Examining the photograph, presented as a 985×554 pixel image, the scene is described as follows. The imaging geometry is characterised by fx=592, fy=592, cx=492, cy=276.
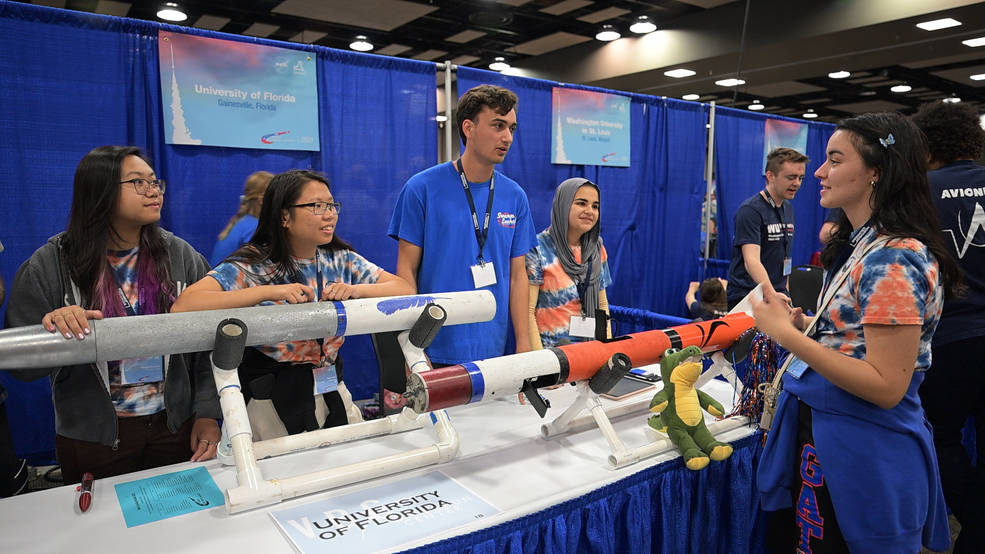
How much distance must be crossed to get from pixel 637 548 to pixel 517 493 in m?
0.35

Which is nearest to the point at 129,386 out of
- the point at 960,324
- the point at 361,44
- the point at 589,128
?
the point at 960,324

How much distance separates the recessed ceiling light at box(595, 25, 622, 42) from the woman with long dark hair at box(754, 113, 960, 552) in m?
4.72

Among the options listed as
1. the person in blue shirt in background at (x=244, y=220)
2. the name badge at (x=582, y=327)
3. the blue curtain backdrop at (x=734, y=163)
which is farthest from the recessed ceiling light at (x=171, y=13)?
the blue curtain backdrop at (x=734, y=163)

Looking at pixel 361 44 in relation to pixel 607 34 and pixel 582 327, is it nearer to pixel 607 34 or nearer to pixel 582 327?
pixel 607 34

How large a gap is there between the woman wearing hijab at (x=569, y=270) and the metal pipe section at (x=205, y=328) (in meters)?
0.78

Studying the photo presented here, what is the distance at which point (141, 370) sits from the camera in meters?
1.51

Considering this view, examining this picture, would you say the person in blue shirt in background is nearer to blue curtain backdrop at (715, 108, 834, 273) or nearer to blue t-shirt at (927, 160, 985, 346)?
blue t-shirt at (927, 160, 985, 346)

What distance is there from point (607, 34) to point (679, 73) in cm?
84

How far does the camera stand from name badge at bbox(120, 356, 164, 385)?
1497 mm

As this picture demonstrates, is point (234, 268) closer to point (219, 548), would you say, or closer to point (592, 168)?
point (219, 548)

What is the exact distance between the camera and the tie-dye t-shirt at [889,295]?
3.90 feet

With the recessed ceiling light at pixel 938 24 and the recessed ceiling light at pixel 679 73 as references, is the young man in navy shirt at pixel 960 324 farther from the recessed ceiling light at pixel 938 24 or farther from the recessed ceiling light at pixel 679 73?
the recessed ceiling light at pixel 679 73

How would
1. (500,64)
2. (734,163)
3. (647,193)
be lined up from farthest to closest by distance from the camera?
(500,64) → (734,163) → (647,193)

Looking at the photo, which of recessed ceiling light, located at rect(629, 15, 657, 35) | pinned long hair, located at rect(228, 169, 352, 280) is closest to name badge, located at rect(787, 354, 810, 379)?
pinned long hair, located at rect(228, 169, 352, 280)
